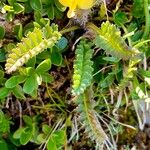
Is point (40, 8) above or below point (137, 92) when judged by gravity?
above

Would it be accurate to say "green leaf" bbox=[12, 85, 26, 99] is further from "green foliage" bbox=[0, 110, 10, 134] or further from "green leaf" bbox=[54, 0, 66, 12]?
"green leaf" bbox=[54, 0, 66, 12]

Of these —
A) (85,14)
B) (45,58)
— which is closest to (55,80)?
(45,58)

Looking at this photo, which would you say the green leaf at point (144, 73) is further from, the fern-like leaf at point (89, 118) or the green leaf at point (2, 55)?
the green leaf at point (2, 55)

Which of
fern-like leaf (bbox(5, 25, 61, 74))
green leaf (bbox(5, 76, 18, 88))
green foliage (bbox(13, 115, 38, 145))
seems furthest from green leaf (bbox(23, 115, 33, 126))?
fern-like leaf (bbox(5, 25, 61, 74))

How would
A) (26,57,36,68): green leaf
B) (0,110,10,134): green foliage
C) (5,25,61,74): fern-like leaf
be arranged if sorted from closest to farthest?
(5,25,61,74): fern-like leaf
(26,57,36,68): green leaf
(0,110,10,134): green foliage

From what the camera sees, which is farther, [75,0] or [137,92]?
[137,92]

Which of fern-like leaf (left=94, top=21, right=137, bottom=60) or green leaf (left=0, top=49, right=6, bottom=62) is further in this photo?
green leaf (left=0, top=49, right=6, bottom=62)

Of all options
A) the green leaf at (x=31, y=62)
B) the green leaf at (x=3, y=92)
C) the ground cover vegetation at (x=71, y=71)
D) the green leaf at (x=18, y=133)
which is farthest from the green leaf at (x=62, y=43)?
the green leaf at (x=18, y=133)

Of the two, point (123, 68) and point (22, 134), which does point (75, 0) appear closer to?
point (123, 68)

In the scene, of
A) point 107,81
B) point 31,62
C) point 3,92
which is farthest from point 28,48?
point 107,81
